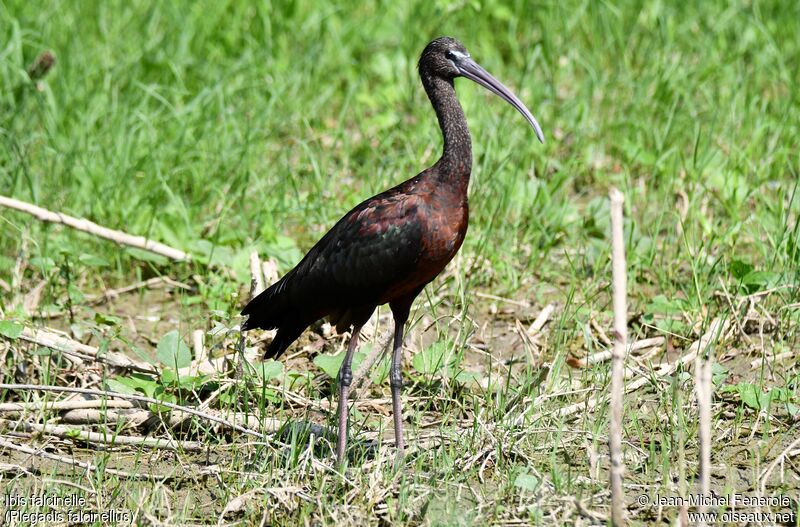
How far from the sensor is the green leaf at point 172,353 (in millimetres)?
5047

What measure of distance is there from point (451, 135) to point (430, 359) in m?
1.12

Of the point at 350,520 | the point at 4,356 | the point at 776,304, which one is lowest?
the point at 350,520

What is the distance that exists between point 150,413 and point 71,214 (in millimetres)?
1925

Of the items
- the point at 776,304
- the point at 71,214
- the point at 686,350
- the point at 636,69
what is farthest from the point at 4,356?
the point at 636,69

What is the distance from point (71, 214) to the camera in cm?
637

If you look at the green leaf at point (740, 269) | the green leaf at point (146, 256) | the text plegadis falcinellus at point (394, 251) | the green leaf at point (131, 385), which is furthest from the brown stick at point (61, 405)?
the green leaf at point (740, 269)

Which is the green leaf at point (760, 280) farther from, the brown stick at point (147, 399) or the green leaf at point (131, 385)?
the green leaf at point (131, 385)

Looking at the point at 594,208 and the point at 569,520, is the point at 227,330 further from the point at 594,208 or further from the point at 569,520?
the point at 594,208

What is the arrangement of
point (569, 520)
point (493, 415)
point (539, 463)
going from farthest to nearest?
1. point (493, 415)
2. point (539, 463)
3. point (569, 520)

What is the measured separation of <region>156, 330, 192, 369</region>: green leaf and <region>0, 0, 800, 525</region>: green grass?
0.47 feet

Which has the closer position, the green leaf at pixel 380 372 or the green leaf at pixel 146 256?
the green leaf at pixel 380 372

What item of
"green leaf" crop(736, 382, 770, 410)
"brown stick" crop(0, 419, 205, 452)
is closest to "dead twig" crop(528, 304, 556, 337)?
"green leaf" crop(736, 382, 770, 410)

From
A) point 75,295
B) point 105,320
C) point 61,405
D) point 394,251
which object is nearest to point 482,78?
point 394,251

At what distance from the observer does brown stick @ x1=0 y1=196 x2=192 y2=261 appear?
5625mm
